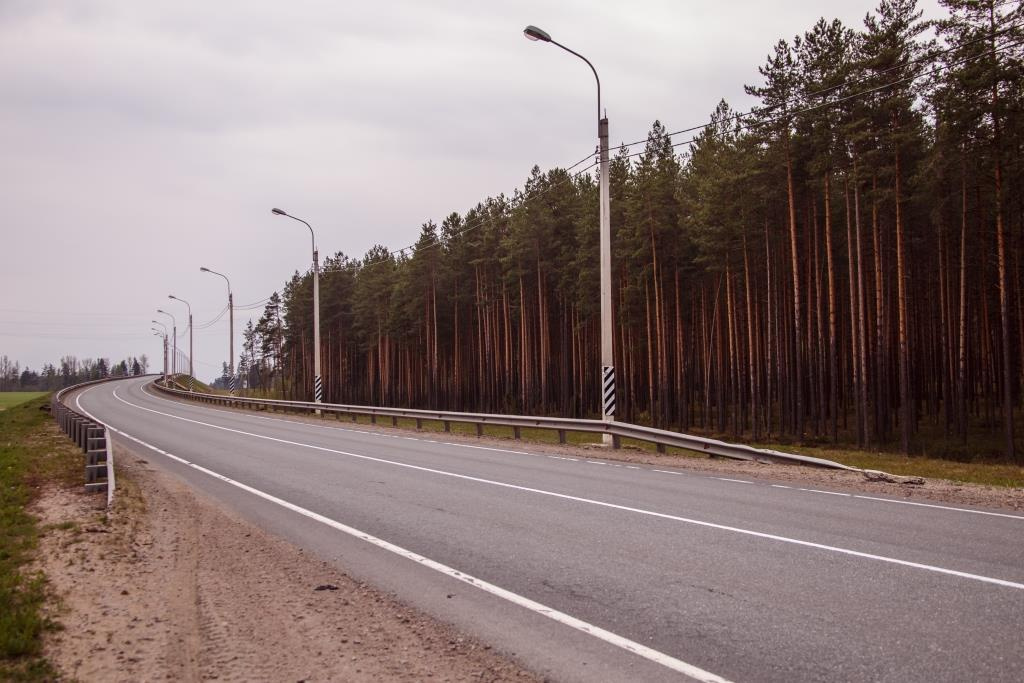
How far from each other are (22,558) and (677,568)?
6362 millimetres

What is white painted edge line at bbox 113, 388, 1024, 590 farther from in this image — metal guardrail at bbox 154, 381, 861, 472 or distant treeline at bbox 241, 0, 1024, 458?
distant treeline at bbox 241, 0, 1024, 458

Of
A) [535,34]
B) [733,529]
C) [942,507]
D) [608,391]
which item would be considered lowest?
[942,507]

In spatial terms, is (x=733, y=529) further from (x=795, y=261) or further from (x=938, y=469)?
(x=795, y=261)

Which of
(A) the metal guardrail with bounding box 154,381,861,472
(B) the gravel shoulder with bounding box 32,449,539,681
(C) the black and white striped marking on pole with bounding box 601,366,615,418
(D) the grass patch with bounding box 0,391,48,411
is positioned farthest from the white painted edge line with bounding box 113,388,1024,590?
(D) the grass patch with bounding box 0,391,48,411

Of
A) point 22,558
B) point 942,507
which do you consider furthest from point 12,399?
point 942,507

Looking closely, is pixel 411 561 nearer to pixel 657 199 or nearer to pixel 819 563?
pixel 819 563

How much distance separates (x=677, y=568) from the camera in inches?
255

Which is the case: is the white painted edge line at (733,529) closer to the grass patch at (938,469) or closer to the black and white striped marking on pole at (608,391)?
the black and white striped marking on pole at (608,391)

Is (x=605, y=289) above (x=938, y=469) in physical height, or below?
above

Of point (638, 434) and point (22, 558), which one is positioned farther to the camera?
point (638, 434)

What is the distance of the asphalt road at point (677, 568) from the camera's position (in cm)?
448

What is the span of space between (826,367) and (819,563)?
109ft

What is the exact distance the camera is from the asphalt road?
448cm

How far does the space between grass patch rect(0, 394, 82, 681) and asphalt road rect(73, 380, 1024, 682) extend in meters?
2.19
